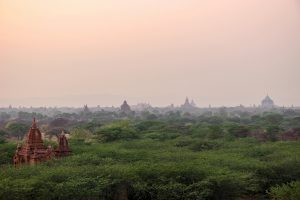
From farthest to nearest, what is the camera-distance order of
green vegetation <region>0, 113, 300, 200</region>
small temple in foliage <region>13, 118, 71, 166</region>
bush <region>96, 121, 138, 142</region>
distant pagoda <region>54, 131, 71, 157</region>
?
bush <region>96, 121, 138, 142</region> < distant pagoda <region>54, 131, 71, 157</region> < small temple in foliage <region>13, 118, 71, 166</region> < green vegetation <region>0, 113, 300, 200</region>

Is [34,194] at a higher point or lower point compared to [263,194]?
higher

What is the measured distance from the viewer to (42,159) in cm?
3294

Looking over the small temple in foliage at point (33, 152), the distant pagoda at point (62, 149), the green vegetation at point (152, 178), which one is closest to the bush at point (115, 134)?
the green vegetation at point (152, 178)

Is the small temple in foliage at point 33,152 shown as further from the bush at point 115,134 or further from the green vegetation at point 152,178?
the bush at point 115,134

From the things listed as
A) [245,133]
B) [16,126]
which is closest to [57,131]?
[16,126]

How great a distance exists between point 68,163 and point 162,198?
8.58 meters

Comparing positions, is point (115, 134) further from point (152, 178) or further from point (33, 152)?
point (152, 178)

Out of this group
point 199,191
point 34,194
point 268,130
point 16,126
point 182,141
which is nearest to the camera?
point 34,194

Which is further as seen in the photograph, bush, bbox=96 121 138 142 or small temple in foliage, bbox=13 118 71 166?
bush, bbox=96 121 138 142

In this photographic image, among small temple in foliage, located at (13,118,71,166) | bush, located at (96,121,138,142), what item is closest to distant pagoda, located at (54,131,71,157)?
small temple in foliage, located at (13,118,71,166)

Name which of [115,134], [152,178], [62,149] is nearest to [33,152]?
[62,149]

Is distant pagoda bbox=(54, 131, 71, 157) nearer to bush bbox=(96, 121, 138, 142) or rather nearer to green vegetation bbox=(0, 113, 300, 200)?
green vegetation bbox=(0, 113, 300, 200)

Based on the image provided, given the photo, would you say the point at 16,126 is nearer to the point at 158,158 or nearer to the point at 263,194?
the point at 158,158

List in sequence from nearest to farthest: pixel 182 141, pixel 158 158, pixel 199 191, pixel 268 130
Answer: pixel 199 191
pixel 158 158
pixel 182 141
pixel 268 130
